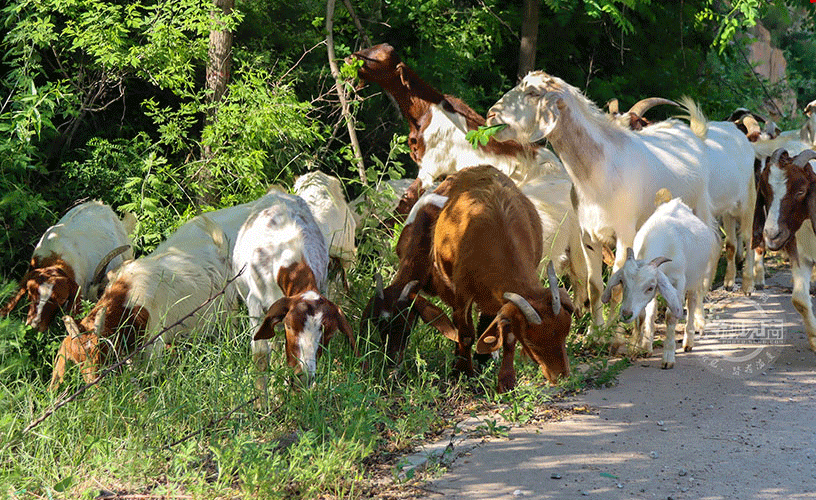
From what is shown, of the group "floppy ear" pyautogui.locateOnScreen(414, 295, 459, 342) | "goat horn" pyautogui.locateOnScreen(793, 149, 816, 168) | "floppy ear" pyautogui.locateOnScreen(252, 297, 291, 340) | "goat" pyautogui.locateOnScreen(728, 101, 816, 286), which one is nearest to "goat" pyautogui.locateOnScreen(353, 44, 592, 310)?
"goat horn" pyautogui.locateOnScreen(793, 149, 816, 168)

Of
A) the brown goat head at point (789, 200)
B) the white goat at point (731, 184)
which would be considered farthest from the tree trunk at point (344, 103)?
the brown goat head at point (789, 200)

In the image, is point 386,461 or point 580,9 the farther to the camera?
point 580,9

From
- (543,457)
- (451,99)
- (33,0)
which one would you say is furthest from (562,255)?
(33,0)

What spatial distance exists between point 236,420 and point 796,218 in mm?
4616

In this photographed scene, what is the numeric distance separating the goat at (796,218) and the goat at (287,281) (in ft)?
11.5

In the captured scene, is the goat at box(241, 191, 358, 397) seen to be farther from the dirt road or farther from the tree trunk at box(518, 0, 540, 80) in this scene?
the tree trunk at box(518, 0, 540, 80)

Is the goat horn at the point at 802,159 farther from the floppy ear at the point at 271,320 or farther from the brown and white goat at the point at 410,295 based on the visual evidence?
the floppy ear at the point at 271,320

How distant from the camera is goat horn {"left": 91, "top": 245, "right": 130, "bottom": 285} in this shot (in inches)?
283

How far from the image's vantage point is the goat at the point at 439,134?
27.0 ft

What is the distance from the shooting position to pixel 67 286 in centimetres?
736

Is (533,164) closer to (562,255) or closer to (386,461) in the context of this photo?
(562,255)

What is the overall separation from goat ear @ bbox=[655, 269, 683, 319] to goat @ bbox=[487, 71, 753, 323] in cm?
77

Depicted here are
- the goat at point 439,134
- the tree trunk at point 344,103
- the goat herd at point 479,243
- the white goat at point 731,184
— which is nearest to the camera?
the goat herd at point 479,243

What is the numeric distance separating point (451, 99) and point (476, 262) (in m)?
2.97
